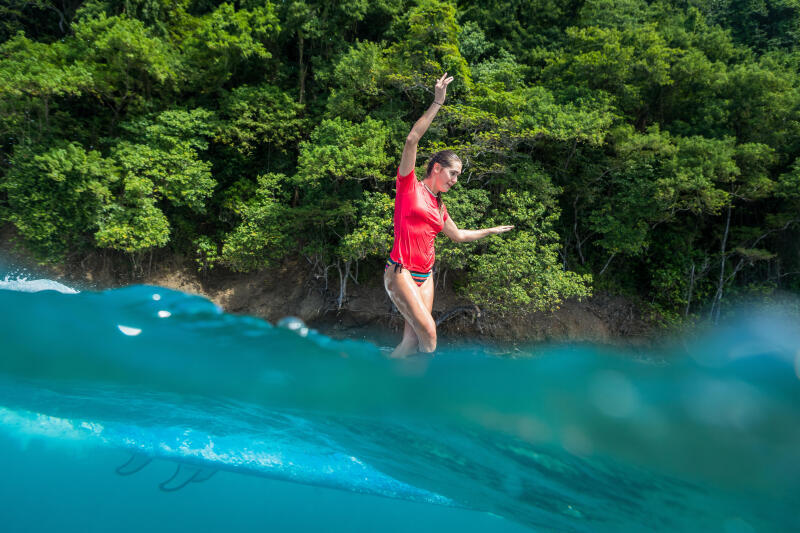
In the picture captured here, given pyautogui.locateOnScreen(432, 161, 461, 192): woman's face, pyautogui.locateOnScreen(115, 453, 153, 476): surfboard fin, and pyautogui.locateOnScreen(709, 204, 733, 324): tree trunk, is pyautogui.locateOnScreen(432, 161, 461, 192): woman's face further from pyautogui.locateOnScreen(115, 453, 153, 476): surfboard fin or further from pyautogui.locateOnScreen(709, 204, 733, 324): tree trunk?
pyautogui.locateOnScreen(709, 204, 733, 324): tree trunk

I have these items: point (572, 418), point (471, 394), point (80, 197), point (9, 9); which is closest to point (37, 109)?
point (80, 197)

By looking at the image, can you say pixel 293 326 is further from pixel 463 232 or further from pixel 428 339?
pixel 463 232

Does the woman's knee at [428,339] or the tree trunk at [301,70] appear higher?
the tree trunk at [301,70]

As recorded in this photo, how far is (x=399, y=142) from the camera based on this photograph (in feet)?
28.1

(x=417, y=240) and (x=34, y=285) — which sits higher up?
(x=417, y=240)

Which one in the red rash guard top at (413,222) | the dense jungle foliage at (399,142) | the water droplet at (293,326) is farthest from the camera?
the dense jungle foliage at (399,142)

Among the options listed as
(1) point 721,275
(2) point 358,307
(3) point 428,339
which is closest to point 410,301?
(3) point 428,339

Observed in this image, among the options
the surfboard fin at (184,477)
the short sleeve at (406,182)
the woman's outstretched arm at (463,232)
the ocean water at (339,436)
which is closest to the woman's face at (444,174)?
the short sleeve at (406,182)

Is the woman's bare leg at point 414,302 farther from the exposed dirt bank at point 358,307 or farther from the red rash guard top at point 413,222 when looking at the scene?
the exposed dirt bank at point 358,307

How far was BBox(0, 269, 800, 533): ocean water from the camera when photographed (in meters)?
1.82

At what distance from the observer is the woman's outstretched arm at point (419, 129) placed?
5.72 feet

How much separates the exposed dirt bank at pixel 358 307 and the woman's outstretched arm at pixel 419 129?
605cm

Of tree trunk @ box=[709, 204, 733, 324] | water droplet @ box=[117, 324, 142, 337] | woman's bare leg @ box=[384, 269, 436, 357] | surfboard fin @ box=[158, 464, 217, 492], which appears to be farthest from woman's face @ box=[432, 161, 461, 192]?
tree trunk @ box=[709, 204, 733, 324]

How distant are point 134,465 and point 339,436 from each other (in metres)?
0.98
